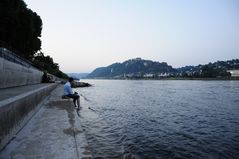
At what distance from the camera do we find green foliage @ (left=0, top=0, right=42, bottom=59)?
29.8m

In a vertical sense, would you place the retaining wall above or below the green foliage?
below

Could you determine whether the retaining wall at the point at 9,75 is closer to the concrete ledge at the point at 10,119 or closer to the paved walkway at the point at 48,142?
the paved walkway at the point at 48,142

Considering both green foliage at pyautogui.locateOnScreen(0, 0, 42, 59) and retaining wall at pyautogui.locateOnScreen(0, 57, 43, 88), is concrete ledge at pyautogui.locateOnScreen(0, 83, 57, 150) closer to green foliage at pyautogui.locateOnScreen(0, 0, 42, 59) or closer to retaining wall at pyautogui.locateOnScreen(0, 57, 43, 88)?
retaining wall at pyautogui.locateOnScreen(0, 57, 43, 88)

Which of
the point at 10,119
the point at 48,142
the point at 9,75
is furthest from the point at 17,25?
the point at 48,142

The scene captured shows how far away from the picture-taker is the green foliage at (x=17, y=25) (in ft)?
97.9

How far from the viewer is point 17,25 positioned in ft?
120

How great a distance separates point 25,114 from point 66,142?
3.50 metres

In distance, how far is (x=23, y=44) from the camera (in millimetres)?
44938

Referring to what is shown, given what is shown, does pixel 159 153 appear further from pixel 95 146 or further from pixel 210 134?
pixel 210 134

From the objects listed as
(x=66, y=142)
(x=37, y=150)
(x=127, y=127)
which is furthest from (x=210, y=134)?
(x=37, y=150)

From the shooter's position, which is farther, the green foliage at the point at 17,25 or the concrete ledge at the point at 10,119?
the green foliage at the point at 17,25

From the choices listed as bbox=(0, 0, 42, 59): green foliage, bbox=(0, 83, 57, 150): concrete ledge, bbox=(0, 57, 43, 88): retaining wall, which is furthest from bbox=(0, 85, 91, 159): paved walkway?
bbox=(0, 0, 42, 59): green foliage

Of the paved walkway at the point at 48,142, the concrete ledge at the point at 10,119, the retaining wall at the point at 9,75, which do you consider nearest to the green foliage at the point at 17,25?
the retaining wall at the point at 9,75

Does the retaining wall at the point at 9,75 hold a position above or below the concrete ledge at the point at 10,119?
above
